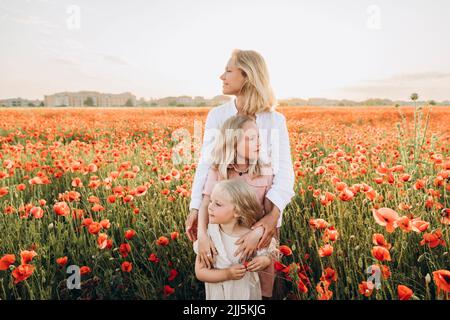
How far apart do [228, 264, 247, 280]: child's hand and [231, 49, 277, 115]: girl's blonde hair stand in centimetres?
76

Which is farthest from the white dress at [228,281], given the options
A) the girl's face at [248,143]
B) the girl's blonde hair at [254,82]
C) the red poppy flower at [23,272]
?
the red poppy flower at [23,272]

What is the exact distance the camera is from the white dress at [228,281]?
1636mm

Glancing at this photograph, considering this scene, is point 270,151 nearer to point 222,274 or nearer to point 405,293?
point 222,274

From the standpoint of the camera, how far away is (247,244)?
1604mm

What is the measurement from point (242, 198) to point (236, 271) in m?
0.30

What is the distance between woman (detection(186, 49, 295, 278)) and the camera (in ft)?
5.81

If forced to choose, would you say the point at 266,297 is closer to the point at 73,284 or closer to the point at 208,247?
the point at 208,247

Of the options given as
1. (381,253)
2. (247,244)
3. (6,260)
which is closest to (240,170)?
(247,244)

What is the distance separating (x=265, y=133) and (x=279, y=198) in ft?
1.16

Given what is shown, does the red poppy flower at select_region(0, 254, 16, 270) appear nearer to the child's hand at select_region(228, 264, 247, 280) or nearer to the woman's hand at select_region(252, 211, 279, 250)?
the child's hand at select_region(228, 264, 247, 280)

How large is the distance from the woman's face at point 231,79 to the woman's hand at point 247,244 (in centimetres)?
71

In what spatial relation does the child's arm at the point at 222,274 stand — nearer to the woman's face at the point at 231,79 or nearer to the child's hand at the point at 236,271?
the child's hand at the point at 236,271
